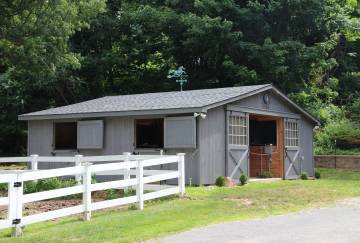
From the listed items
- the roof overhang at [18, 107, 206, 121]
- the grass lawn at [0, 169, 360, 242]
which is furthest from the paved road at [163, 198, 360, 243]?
the roof overhang at [18, 107, 206, 121]

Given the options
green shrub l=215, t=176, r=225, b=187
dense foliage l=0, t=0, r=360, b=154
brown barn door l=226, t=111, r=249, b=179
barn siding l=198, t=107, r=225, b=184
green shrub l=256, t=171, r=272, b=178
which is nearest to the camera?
green shrub l=215, t=176, r=225, b=187

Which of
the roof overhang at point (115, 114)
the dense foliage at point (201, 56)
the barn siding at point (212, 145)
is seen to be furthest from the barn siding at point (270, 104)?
the dense foliage at point (201, 56)

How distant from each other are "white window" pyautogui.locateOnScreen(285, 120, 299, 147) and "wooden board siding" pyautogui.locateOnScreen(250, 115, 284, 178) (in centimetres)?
32

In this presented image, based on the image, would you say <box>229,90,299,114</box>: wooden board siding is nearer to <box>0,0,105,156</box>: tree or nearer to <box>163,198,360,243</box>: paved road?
<box>163,198,360,243</box>: paved road

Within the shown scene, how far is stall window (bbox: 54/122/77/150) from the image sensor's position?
19.2m

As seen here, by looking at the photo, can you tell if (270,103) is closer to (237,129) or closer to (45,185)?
(237,129)

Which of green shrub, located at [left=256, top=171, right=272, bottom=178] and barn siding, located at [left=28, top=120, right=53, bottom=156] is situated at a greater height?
barn siding, located at [left=28, top=120, right=53, bottom=156]

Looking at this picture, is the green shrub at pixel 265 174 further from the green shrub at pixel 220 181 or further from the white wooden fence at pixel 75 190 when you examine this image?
the white wooden fence at pixel 75 190

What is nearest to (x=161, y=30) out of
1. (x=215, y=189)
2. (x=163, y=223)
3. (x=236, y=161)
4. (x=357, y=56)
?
(x=357, y=56)

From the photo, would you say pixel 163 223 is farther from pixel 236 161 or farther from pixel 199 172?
pixel 236 161

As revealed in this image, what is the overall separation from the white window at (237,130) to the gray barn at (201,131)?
0.10 feet

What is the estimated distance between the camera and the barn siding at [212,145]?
50.3 ft

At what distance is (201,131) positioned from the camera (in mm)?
15320

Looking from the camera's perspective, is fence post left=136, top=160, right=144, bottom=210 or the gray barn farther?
the gray barn
